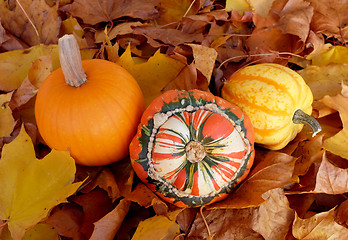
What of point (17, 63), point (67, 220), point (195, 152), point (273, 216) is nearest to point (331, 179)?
point (273, 216)

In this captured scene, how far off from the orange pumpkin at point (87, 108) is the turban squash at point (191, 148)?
9cm

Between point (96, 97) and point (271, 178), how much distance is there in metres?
0.72

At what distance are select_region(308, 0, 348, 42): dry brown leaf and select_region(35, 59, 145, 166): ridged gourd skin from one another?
103cm

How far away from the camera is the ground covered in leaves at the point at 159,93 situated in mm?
1189

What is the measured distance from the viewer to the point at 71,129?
1.24m

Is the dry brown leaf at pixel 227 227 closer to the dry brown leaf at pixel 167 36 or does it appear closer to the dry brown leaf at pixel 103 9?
the dry brown leaf at pixel 167 36

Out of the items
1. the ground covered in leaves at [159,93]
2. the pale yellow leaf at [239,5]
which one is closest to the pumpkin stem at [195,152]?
the ground covered in leaves at [159,93]

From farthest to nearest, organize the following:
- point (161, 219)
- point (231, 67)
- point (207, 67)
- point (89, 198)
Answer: point (231, 67) → point (207, 67) → point (89, 198) → point (161, 219)

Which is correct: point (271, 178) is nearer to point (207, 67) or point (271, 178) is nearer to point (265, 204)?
point (265, 204)

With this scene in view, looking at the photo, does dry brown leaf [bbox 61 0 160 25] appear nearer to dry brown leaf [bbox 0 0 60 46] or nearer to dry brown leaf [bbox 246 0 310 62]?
dry brown leaf [bbox 0 0 60 46]

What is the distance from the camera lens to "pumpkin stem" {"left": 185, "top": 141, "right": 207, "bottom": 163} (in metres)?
1.17

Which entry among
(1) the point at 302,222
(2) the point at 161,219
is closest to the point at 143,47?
(2) the point at 161,219

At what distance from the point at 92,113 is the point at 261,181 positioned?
675 mm

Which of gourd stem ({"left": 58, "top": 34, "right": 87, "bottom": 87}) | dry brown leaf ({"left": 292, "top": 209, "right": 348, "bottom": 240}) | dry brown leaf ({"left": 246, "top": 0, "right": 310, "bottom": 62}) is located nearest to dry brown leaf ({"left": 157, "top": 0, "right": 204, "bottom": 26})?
dry brown leaf ({"left": 246, "top": 0, "right": 310, "bottom": 62})
